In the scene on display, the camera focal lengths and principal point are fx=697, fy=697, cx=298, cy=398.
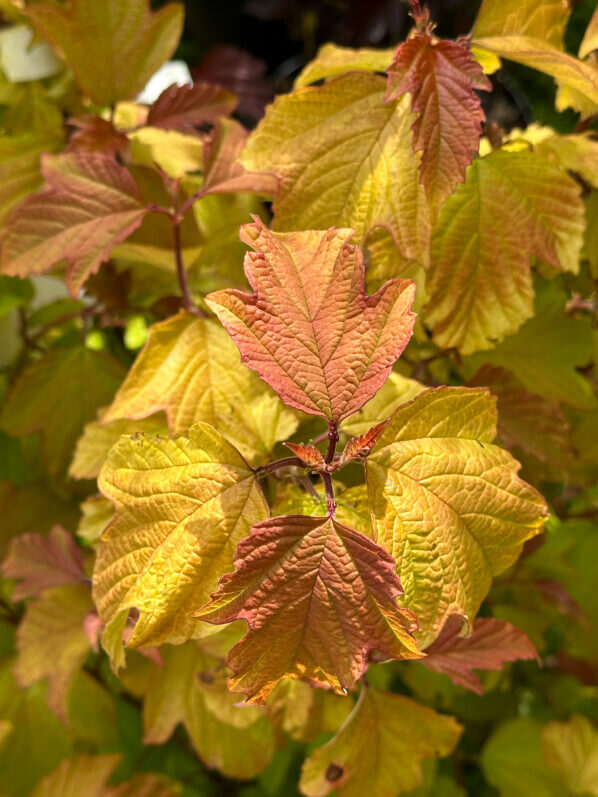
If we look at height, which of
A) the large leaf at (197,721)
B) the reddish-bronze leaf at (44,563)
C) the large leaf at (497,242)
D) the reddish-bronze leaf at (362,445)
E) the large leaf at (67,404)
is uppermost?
the large leaf at (497,242)

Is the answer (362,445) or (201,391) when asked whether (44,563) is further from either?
(362,445)

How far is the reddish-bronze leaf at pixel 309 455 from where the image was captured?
368mm

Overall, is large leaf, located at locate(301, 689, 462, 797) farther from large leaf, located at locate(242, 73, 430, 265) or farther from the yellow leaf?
the yellow leaf

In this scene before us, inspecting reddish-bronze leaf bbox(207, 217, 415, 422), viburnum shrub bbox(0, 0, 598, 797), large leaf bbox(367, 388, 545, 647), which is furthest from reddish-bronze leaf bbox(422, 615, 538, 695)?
reddish-bronze leaf bbox(207, 217, 415, 422)

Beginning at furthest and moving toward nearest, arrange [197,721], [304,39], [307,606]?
[304,39] → [197,721] → [307,606]

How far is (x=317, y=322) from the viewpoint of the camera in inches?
14.5

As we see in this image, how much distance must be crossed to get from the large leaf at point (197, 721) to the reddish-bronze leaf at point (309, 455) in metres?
0.29

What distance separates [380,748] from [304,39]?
133 centimetres

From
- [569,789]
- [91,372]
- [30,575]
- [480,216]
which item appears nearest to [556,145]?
[480,216]

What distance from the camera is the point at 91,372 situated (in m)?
0.65

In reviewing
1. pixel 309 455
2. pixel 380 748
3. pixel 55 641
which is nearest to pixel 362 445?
pixel 309 455

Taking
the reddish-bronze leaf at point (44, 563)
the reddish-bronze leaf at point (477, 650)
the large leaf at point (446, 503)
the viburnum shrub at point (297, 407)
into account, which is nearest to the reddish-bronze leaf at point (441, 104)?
the viburnum shrub at point (297, 407)

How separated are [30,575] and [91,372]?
19 cm

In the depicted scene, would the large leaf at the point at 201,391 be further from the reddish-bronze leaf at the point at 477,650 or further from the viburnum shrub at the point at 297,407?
the reddish-bronze leaf at the point at 477,650
